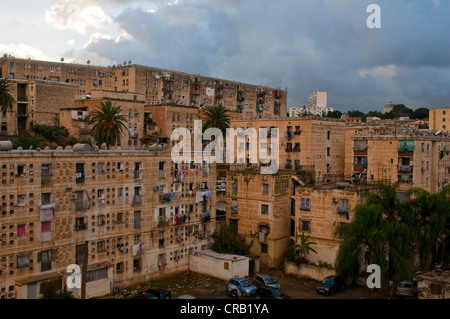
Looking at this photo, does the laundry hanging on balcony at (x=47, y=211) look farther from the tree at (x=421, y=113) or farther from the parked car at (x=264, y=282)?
the tree at (x=421, y=113)

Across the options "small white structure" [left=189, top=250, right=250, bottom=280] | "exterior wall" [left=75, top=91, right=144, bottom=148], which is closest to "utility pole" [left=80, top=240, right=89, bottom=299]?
"small white structure" [left=189, top=250, right=250, bottom=280]

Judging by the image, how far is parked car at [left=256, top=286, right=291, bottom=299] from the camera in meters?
31.1

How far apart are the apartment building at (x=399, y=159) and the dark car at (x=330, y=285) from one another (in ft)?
41.9

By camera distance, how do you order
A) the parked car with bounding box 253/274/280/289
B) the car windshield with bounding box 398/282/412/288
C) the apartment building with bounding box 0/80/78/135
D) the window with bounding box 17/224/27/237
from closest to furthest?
the window with bounding box 17/224/27/237
the car windshield with bounding box 398/282/412/288
the parked car with bounding box 253/274/280/289
the apartment building with bounding box 0/80/78/135

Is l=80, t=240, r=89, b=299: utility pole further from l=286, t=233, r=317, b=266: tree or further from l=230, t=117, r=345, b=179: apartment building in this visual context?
l=230, t=117, r=345, b=179: apartment building

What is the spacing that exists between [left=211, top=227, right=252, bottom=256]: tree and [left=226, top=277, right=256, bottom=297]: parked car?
582 cm

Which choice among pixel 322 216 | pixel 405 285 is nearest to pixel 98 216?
pixel 322 216

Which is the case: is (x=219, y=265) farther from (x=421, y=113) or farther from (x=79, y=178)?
(x=421, y=113)

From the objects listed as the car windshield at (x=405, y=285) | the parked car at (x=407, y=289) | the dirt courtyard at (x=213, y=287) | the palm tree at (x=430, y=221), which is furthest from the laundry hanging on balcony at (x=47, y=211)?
the palm tree at (x=430, y=221)

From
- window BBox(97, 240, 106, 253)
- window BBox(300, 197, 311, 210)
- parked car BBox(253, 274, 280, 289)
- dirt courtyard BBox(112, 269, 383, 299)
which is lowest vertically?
dirt courtyard BBox(112, 269, 383, 299)

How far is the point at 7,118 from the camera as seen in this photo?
64812 mm

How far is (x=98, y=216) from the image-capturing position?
31.6 m

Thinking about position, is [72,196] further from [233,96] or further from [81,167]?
[233,96]

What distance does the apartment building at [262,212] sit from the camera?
3994 centimetres
